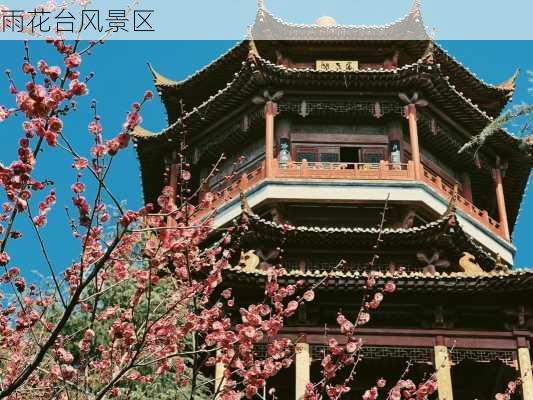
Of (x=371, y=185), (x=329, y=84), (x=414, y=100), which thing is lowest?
(x=371, y=185)

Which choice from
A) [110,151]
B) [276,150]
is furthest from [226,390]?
[276,150]

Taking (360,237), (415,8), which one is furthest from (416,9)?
(360,237)

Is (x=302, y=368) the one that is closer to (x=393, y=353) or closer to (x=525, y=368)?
(x=393, y=353)

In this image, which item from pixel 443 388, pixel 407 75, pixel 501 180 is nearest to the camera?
pixel 443 388

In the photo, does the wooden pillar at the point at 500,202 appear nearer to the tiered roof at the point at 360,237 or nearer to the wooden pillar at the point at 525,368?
the tiered roof at the point at 360,237

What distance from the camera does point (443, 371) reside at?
46.6 ft

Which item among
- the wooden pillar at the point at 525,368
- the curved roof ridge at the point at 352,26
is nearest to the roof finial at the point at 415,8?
the curved roof ridge at the point at 352,26

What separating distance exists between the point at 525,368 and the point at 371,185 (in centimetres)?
648

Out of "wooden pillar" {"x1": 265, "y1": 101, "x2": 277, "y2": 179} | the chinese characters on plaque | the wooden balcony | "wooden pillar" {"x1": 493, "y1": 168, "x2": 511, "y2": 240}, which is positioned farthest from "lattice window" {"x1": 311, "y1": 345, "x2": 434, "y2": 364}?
the chinese characters on plaque

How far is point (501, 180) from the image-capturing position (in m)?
22.8

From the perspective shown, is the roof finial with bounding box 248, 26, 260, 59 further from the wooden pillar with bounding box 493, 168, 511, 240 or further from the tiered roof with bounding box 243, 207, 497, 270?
the wooden pillar with bounding box 493, 168, 511, 240

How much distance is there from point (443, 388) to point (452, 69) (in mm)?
11956

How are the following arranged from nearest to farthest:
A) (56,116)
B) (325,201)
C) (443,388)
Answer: (56,116), (443,388), (325,201)

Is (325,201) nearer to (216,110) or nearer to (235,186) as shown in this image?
(235,186)
